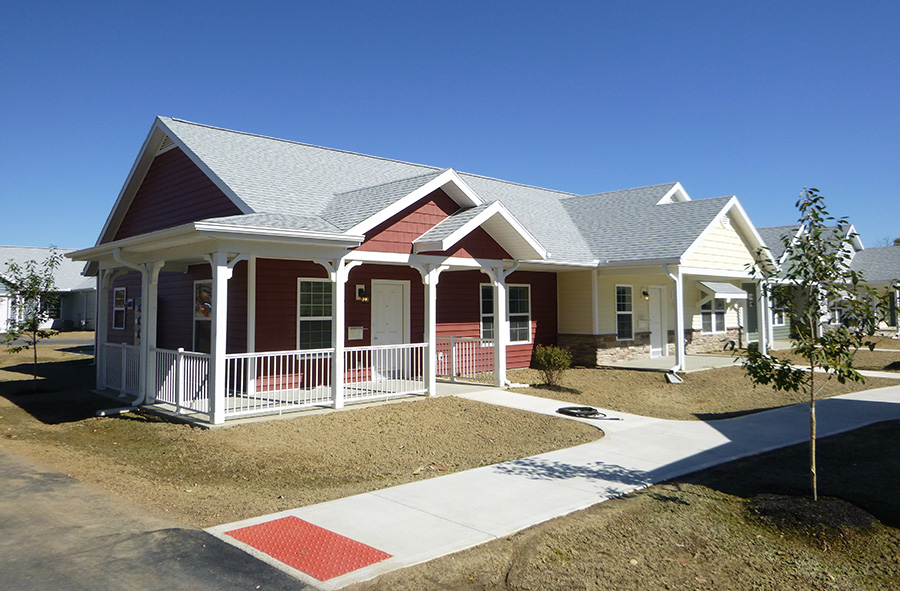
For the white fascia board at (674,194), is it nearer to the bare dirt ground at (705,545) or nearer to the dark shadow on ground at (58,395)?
the bare dirt ground at (705,545)

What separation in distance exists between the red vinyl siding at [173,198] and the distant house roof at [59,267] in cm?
2565

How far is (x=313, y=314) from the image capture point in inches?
509

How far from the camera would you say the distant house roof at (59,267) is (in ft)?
126

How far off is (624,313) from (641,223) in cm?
292

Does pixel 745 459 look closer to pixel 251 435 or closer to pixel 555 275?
pixel 251 435

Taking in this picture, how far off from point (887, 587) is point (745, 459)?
12.3 ft

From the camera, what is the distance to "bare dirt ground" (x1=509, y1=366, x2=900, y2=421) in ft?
41.1

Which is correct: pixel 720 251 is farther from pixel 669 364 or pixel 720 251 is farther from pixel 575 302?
pixel 575 302

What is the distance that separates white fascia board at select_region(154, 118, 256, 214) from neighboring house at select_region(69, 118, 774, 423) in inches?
2.3

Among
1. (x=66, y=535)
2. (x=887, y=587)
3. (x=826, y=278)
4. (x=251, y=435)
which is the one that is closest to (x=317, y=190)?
(x=251, y=435)

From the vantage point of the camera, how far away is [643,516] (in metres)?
5.82

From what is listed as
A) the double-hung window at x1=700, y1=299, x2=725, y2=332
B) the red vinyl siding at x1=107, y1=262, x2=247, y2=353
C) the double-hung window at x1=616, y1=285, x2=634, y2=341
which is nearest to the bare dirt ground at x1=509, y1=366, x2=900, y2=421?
the double-hung window at x1=616, y1=285, x2=634, y2=341

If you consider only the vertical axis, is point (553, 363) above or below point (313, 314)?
below

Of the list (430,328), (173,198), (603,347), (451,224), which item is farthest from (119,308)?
(603,347)
